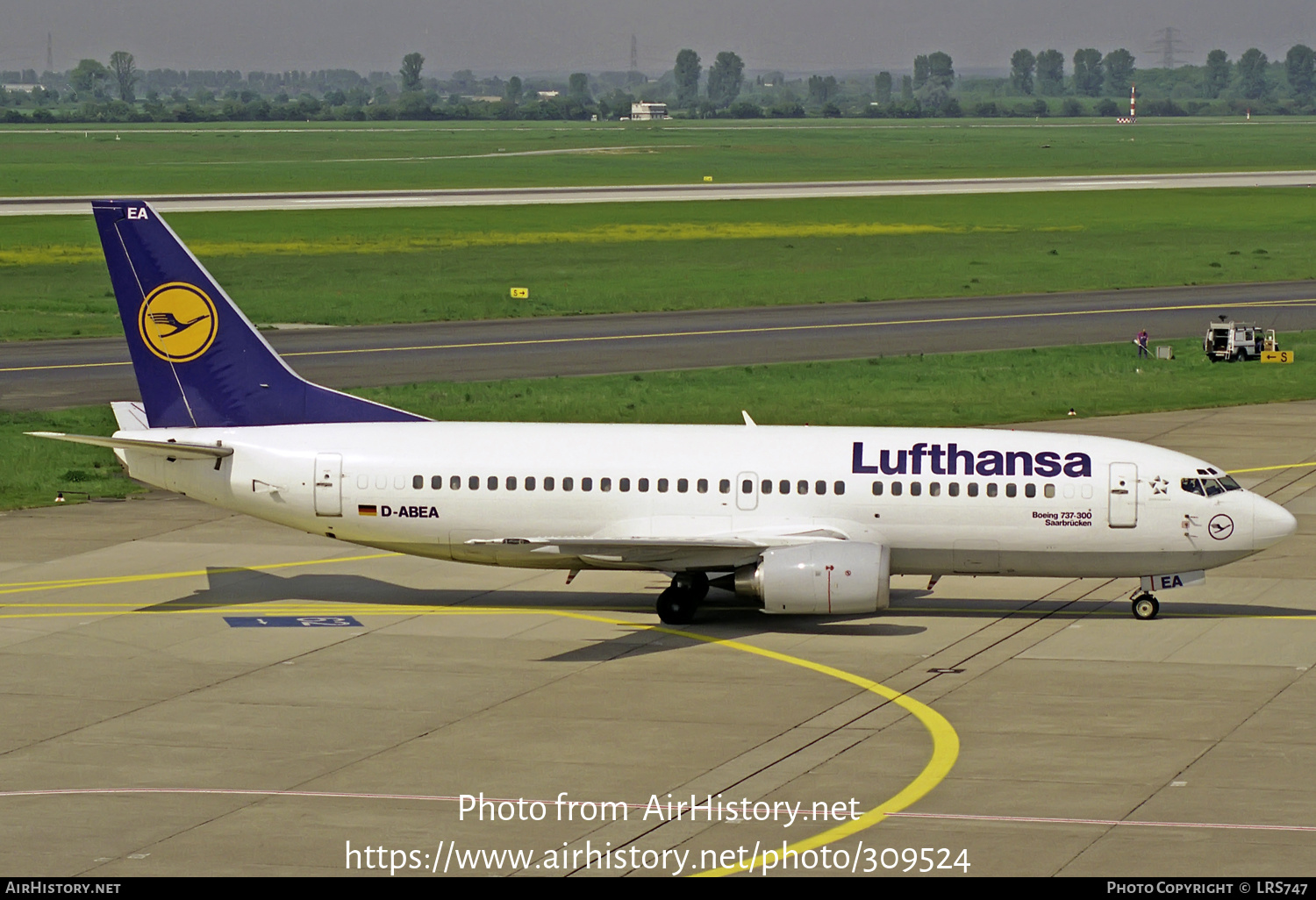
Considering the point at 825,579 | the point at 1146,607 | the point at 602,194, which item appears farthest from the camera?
the point at 602,194

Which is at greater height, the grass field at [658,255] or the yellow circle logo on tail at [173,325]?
the yellow circle logo on tail at [173,325]

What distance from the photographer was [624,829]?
2505 centimetres

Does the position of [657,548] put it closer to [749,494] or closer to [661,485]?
[661,485]

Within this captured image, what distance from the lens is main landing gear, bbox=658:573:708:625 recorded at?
126 ft

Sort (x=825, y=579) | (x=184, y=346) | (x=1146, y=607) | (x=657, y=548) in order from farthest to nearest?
(x=184, y=346)
(x=1146, y=607)
(x=657, y=548)
(x=825, y=579)

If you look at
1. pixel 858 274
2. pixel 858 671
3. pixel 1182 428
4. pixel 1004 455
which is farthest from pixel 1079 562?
pixel 858 274

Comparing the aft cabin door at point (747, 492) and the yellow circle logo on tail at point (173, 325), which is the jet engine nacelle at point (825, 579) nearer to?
the aft cabin door at point (747, 492)

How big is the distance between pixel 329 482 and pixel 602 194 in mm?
136382

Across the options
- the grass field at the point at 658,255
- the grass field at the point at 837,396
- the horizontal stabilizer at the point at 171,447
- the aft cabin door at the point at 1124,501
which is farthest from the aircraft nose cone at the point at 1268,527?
the grass field at the point at 658,255

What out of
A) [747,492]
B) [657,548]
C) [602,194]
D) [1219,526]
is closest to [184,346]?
[657,548]

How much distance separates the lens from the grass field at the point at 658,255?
103 metres

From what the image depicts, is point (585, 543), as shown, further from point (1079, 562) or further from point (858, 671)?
point (1079, 562)

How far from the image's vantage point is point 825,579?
120ft

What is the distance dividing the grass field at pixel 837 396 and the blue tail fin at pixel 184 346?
1523 cm
